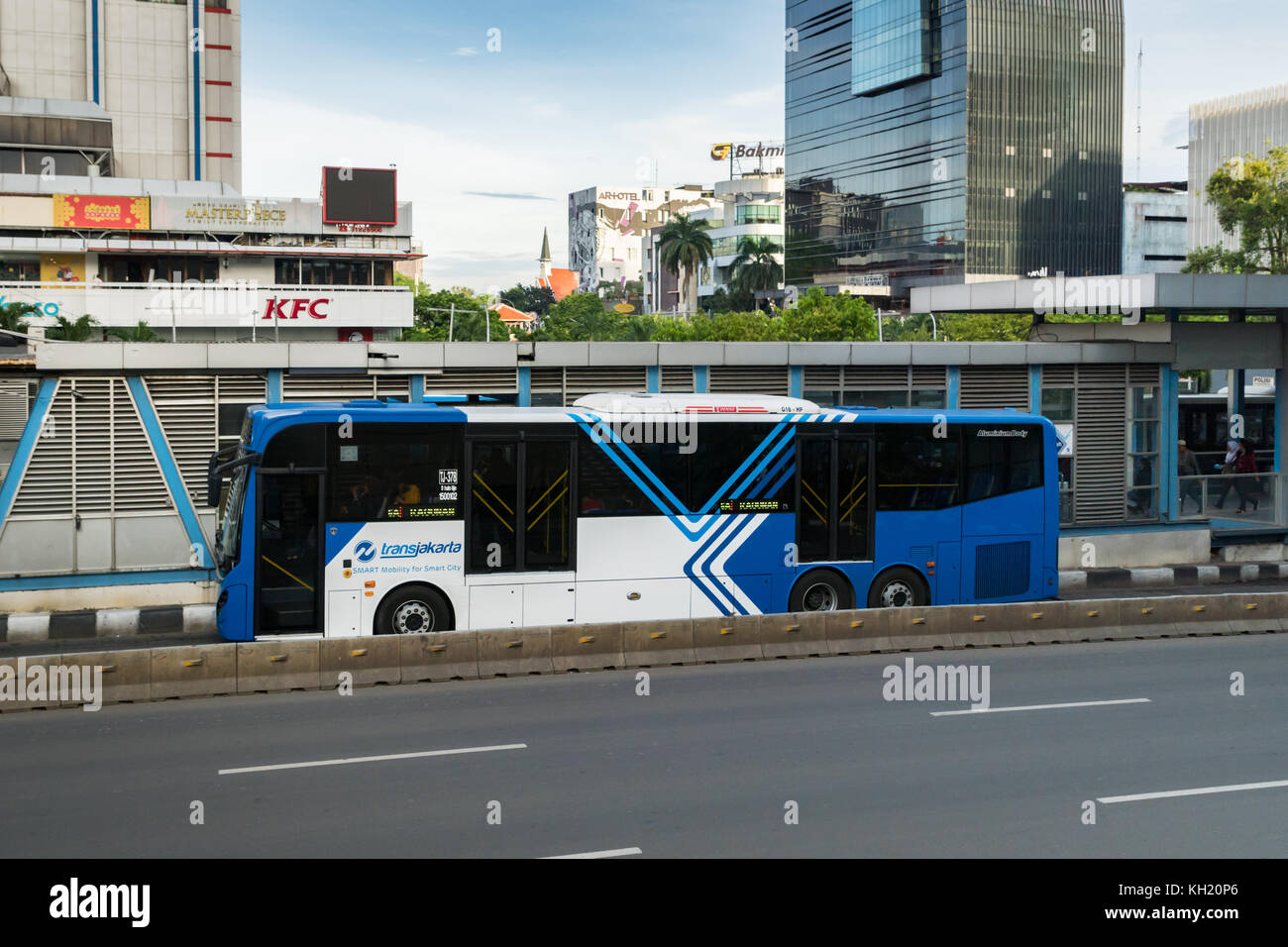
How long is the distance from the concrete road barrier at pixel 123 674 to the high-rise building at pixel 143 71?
289 ft

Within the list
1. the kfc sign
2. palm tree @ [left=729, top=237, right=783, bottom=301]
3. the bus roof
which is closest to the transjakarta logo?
the bus roof

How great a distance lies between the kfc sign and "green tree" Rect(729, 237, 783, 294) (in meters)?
74.4

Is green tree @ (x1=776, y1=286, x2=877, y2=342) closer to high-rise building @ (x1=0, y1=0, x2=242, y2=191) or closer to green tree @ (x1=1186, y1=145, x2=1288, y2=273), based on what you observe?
green tree @ (x1=1186, y1=145, x2=1288, y2=273)

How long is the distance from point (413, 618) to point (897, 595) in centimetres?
687

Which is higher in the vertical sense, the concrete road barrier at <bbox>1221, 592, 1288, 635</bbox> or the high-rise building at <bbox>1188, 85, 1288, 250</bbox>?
the high-rise building at <bbox>1188, 85, 1288, 250</bbox>

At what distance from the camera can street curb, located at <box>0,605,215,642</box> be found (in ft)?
56.2

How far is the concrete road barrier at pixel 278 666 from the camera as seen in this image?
13570 millimetres

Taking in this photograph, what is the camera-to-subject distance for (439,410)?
16234mm

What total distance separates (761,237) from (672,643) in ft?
447

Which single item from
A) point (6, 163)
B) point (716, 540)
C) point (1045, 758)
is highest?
point (6, 163)

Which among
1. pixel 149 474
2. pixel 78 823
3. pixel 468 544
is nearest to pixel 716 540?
pixel 468 544

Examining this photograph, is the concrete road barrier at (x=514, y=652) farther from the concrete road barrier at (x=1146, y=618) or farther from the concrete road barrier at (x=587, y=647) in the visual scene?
the concrete road barrier at (x=1146, y=618)

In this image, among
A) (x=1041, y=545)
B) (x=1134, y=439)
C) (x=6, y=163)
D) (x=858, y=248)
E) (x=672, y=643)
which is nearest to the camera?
(x=672, y=643)

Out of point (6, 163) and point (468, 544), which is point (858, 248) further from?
point (468, 544)
